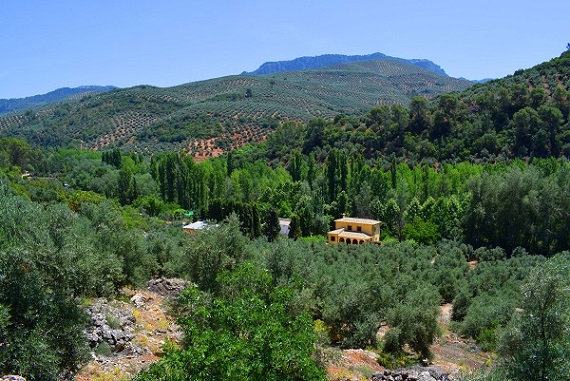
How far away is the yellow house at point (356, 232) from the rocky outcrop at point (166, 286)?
83.8 feet

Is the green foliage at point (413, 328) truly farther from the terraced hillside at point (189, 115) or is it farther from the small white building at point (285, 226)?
the terraced hillside at point (189, 115)

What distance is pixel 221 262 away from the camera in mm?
16281

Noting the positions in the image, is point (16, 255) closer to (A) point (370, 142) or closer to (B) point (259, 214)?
(B) point (259, 214)

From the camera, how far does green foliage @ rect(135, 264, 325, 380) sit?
27.9 ft

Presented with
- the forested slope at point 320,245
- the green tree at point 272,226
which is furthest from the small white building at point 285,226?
the green tree at point 272,226

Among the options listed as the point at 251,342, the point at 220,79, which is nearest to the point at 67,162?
the point at 251,342

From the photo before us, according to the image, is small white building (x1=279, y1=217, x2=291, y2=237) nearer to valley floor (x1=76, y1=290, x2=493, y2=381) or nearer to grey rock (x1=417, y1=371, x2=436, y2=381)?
valley floor (x1=76, y1=290, x2=493, y2=381)

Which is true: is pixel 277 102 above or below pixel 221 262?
above

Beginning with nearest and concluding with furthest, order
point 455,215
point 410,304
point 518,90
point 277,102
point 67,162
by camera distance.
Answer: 1. point 410,304
2. point 455,215
3. point 518,90
4. point 67,162
5. point 277,102

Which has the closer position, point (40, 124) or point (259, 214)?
point (259, 214)

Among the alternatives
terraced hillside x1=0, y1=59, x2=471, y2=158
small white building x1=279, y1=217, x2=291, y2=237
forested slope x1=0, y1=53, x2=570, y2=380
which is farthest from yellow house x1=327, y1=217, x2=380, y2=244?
terraced hillside x1=0, y1=59, x2=471, y2=158

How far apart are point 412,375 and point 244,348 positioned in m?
7.49

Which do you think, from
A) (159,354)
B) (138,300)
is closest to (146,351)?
(159,354)

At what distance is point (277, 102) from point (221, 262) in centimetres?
12266
